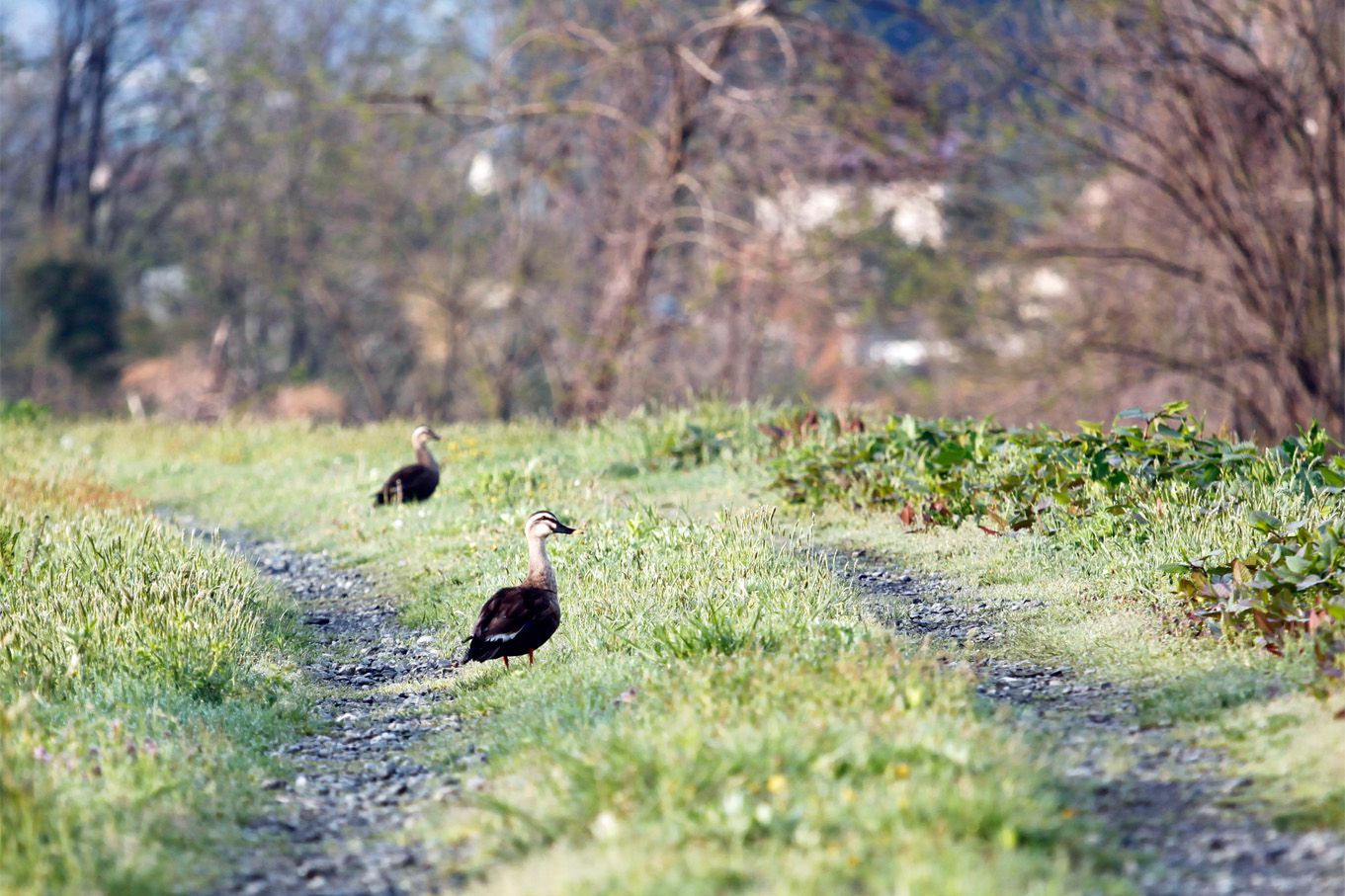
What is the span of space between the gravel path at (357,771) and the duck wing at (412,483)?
203 cm

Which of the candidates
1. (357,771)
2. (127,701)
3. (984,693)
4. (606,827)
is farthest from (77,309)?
(606,827)

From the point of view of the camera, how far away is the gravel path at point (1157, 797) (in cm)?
470

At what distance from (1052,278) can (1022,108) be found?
11696 millimetres

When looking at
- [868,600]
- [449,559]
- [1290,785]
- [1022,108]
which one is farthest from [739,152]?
[1290,785]

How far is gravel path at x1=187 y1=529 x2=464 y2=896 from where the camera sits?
5164 mm

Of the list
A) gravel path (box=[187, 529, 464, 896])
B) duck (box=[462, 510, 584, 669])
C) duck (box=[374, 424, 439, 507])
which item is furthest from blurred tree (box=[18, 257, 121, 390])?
duck (box=[462, 510, 584, 669])

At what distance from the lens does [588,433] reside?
15539 millimetres

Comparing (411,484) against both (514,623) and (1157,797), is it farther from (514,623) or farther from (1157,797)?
(1157,797)

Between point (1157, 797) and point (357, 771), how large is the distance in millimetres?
3400

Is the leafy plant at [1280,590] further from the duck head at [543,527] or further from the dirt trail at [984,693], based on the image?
the duck head at [543,527]

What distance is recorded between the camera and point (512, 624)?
7.47m

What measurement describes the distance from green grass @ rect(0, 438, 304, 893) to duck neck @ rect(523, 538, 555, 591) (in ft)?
4.55

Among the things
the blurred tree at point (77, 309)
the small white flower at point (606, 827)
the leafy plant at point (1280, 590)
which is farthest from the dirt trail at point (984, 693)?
the blurred tree at point (77, 309)

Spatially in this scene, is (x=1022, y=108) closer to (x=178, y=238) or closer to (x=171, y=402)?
(x=171, y=402)
